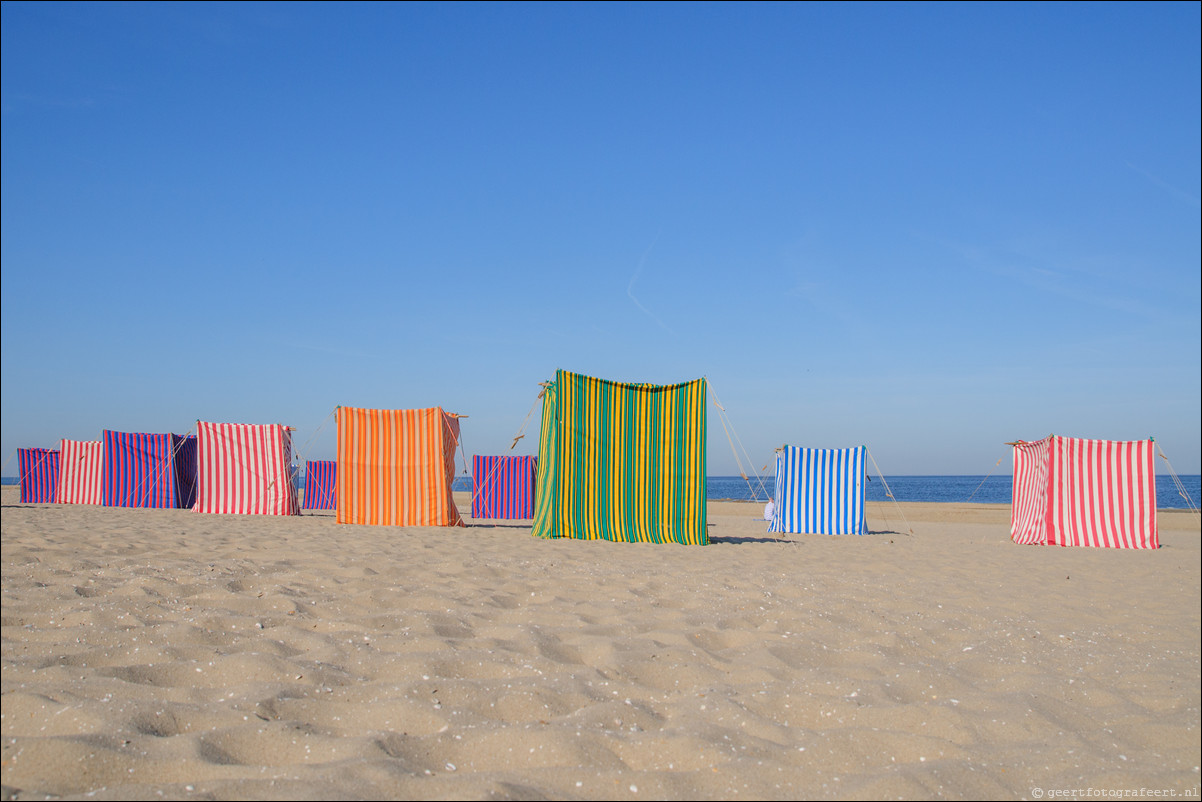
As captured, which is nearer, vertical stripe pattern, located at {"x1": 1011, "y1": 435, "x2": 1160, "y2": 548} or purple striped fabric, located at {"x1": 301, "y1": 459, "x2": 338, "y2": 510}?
vertical stripe pattern, located at {"x1": 1011, "y1": 435, "x2": 1160, "y2": 548}

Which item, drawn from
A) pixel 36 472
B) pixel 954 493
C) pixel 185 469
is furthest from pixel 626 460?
pixel 954 493

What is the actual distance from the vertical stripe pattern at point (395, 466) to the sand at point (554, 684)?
5.11 m

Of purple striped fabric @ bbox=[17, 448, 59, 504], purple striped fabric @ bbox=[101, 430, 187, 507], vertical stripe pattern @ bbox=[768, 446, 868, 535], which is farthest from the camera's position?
purple striped fabric @ bbox=[17, 448, 59, 504]

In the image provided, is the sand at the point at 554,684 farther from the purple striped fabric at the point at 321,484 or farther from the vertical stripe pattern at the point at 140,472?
the purple striped fabric at the point at 321,484

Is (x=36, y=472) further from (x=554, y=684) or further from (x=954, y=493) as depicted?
(x=954, y=493)

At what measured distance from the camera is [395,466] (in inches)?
386

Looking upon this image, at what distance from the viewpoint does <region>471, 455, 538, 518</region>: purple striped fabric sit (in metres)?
13.5

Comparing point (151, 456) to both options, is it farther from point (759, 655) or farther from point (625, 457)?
point (759, 655)

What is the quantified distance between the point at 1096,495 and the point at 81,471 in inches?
641

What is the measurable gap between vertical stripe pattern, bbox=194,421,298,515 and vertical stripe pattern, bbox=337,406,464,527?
222 cm

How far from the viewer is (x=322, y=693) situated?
2.26 metres

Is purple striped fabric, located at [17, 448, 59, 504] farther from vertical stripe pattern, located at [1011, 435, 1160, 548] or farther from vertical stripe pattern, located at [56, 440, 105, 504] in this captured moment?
vertical stripe pattern, located at [1011, 435, 1160, 548]

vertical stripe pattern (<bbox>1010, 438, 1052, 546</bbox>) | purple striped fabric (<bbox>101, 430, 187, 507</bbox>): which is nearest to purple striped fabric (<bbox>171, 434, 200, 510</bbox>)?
purple striped fabric (<bbox>101, 430, 187, 507</bbox>)

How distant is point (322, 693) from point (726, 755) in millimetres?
1208
